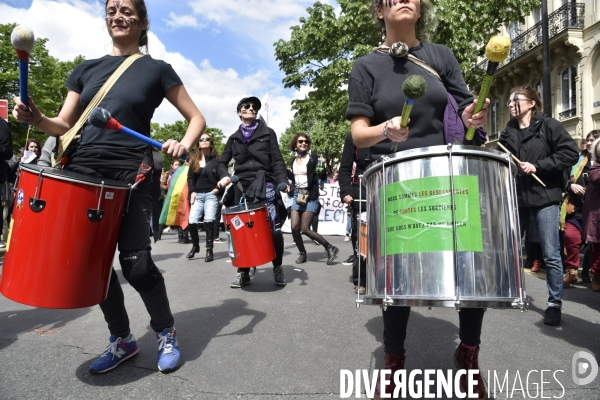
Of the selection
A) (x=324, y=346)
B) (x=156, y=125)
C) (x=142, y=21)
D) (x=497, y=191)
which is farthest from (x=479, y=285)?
(x=156, y=125)

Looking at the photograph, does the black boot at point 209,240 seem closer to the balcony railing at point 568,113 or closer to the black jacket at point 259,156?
the black jacket at point 259,156

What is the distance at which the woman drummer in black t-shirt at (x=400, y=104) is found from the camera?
223cm

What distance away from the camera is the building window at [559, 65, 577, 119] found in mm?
19406

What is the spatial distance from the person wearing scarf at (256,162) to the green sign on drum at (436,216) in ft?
11.1

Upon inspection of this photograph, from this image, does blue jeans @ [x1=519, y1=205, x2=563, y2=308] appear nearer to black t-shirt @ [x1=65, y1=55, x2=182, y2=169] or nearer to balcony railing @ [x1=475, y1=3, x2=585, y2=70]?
black t-shirt @ [x1=65, y1=55, x2=182, y2=169]

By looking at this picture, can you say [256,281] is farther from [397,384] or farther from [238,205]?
[397,384]

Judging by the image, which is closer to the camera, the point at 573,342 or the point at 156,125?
the point at 573,342

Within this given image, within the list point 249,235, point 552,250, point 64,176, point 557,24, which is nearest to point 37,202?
point 64,176

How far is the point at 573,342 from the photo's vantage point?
332cm

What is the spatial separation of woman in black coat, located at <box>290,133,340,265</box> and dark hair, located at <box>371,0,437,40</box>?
4561mm

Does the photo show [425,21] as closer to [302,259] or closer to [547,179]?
[547,179]

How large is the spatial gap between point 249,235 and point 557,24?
2056 cm

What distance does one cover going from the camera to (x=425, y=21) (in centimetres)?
264

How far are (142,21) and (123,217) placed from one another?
125 centimetres
